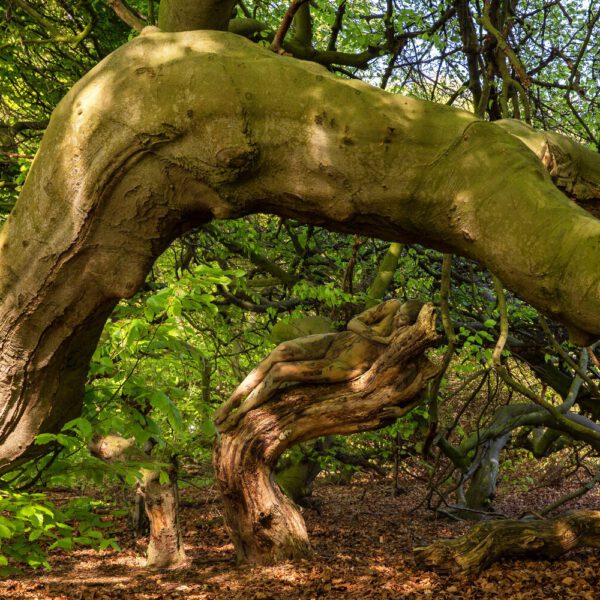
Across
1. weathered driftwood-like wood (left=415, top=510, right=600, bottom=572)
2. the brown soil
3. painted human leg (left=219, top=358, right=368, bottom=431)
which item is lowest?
the brown soil

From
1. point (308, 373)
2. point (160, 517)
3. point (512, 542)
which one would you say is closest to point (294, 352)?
point (308, 373)

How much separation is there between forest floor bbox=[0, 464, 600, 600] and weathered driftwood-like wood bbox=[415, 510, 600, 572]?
11cm

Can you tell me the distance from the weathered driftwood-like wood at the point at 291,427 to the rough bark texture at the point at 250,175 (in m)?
3.55

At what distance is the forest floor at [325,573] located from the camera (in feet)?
20.7

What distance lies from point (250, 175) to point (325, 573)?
5497 mm

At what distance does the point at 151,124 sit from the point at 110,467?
2.25 meters

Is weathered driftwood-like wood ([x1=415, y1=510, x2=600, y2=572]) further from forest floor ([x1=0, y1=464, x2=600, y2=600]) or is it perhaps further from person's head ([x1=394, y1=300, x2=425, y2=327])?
person's head ([x1=394, y1=300, x2=425, y2=327])

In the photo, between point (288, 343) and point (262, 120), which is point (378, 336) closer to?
point (288, 343)

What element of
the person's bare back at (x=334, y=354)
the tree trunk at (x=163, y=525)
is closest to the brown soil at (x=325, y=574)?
the tree trunk at (x=163, y=525)

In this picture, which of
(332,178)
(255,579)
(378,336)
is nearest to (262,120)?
(332,178)

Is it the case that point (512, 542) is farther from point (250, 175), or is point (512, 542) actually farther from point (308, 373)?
point (250, 175)

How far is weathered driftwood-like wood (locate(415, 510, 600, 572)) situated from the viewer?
22.1ft

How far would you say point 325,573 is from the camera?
23.0 feet

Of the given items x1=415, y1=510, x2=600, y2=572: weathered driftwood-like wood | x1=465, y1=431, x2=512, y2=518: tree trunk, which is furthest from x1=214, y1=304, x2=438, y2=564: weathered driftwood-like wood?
x1=465, y1=431, x2=512, y2=518: tree trunk
